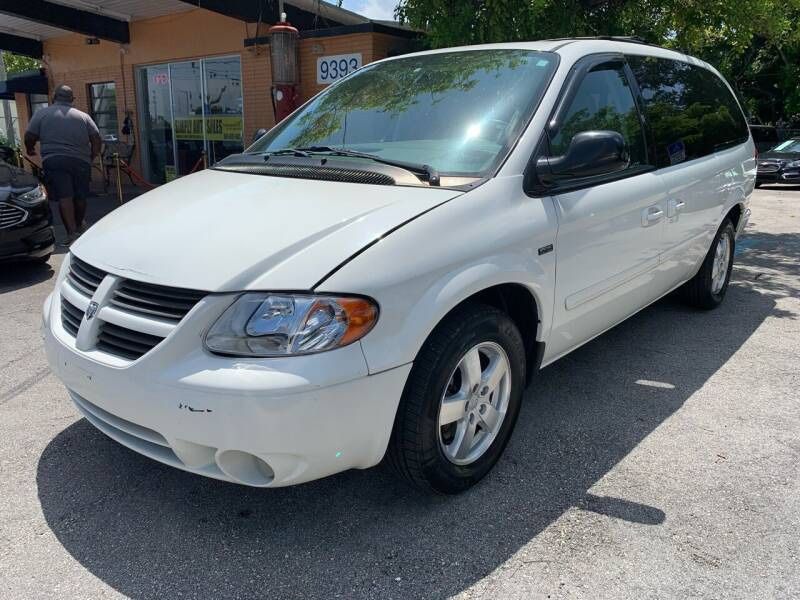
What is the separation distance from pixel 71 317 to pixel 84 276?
174mm

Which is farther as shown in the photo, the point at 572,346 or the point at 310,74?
the point at 310,74

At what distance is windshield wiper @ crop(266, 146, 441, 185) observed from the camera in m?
2.77

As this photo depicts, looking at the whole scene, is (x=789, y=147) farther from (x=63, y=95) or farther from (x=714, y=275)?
(x=63, y=95)

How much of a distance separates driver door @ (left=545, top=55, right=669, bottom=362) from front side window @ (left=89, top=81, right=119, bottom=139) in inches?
577

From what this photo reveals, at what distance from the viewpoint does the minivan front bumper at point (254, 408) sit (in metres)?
2.13

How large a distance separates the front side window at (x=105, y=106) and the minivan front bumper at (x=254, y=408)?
15227 millimetres

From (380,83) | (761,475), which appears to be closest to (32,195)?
(380,83)

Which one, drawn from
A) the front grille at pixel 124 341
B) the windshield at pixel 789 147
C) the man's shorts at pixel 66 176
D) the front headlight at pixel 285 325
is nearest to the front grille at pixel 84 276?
the front grille at pixel 124 341

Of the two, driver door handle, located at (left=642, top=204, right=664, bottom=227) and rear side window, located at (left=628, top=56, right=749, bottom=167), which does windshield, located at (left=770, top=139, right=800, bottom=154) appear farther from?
driver door handle, located at (left=642, top=204, right=664, bottom=227)

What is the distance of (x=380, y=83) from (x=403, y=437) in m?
2.18

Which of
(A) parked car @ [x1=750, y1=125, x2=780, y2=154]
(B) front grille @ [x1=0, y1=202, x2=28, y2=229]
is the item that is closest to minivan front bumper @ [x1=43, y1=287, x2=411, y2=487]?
(B) front grille @ [x1=0, y1=202, x2=28, y2=229]

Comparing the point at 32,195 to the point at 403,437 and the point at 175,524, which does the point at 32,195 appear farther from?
the point at 403,437

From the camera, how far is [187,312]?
2.27 meters

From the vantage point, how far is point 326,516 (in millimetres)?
2699
